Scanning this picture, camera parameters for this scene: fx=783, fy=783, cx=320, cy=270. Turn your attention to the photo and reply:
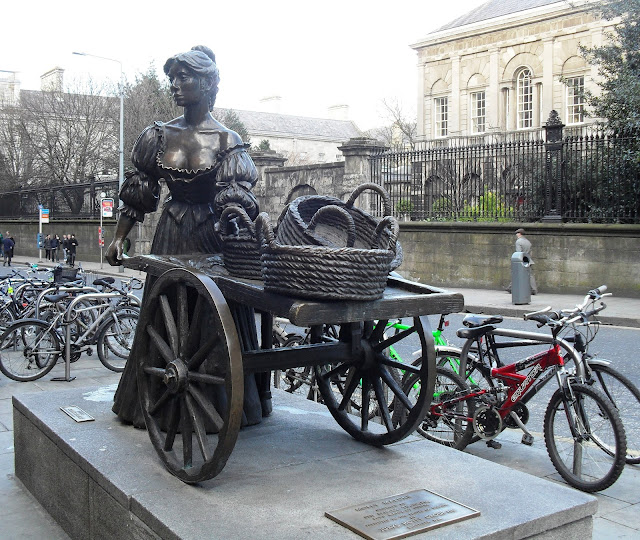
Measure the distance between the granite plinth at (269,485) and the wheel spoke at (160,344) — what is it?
542 mm

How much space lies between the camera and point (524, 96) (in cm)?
4550

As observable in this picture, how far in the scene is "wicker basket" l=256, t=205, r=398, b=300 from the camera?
3.25 meters

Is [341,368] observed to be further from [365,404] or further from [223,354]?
→ [223,354]

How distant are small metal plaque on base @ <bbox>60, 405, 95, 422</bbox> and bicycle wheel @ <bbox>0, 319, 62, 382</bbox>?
380cm

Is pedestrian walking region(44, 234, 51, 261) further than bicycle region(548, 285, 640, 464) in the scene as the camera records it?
Yes

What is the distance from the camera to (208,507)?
3.32 m

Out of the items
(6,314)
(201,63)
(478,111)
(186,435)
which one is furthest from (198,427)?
(478,111)

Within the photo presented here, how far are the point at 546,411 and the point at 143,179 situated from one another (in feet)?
9.53

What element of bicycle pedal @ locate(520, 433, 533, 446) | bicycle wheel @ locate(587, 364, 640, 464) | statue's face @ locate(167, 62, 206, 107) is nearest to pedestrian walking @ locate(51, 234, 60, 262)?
statue's face @ locate(167, 62, 206, 107)

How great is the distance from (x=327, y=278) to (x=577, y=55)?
43.1 meters

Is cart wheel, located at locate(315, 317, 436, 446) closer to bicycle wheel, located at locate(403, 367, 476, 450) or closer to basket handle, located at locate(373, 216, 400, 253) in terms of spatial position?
basket handle, located at locate(373, 216, 400, 253)

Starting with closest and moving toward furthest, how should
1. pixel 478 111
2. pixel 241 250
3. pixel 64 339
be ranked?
pixel 241 250
pixel 64 339
pixel 478 111

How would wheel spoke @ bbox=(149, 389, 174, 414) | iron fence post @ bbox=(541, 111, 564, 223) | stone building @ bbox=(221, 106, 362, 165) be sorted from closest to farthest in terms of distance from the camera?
wheel spoke @ bbox=(149, 389, 174, 414)
iron fence post @ bbox=(541, 111, 564, 223)
stone building @ bbox=(221, 106, 362, 165)

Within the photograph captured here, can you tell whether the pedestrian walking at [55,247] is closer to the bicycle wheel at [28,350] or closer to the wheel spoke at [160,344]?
the bicycle wheel at [28,350]
